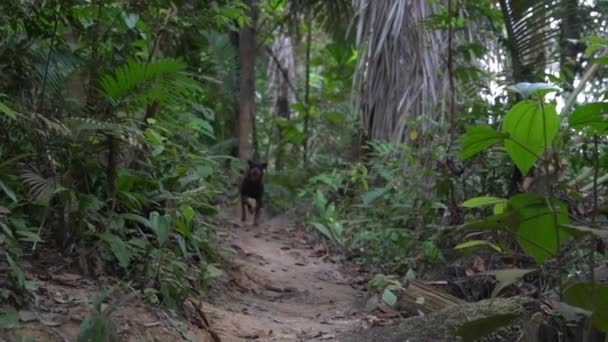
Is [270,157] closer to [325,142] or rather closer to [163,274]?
[325,142]

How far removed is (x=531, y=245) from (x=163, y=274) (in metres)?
2.14

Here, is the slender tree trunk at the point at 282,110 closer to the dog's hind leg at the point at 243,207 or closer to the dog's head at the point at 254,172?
the dog's head at the point at 254,172

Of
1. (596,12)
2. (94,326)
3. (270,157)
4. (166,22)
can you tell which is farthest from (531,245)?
(270,157)

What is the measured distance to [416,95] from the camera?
843 cm

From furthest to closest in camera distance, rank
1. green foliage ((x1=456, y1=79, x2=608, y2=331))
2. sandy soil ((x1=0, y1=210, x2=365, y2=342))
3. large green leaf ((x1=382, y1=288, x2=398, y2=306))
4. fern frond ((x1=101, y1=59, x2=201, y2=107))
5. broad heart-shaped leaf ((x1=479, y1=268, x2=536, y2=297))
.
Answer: large green leaf ((x1=382, y1=288, x2=398, y2=306))
fern frond ((x1=101, y1=59, x2=201, y2=107))
sandy soil ((x1=0, y1=210, x2=365, y2=342))
green foliage ((x1=456, y1=79, x2=608, y2=331))
broad heart-shaped leaf ((x1=479, y1=268, x2=536, y2=297))

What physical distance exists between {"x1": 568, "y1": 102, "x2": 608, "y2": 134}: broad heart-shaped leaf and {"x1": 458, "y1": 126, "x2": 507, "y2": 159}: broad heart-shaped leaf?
0.29 meters

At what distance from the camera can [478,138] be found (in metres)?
2.77

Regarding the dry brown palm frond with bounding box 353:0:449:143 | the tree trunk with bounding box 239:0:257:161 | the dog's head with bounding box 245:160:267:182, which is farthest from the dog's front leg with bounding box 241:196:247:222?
the dry brown palm frond with bounding box 353:0:449:143

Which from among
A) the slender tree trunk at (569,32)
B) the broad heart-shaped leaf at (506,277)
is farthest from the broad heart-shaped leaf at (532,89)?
the slender tree trunk at (569,32)

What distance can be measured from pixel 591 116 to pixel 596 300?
70 centimetres

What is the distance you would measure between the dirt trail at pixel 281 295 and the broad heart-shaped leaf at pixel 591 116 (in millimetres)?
2235

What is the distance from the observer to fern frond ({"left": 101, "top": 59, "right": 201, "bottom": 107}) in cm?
406

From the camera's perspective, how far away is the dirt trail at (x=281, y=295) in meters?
4.54

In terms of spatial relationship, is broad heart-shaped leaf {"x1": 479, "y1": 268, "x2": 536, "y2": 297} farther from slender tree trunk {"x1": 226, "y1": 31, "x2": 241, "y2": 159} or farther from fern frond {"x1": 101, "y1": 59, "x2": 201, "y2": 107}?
slender tree trunk {"x1": 226, "y1": 31, "x2": 241, "y2": 159}
